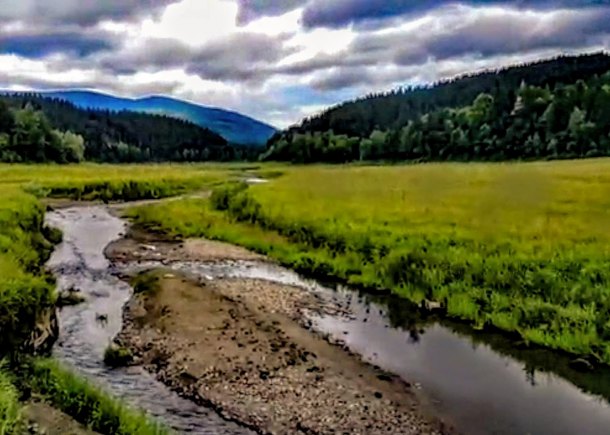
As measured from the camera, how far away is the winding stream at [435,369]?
1709cm

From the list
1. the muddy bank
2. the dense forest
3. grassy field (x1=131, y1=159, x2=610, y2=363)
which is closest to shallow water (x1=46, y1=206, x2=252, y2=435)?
the muddy bank

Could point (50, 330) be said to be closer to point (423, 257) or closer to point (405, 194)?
point (423, 257)

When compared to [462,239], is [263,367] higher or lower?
lower

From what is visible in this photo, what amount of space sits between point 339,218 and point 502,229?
1125 centimetres

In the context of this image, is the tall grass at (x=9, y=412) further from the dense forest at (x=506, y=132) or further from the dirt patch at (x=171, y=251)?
the dense forest at (x=506, y=132)

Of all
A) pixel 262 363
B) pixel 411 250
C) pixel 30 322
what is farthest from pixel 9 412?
pixel 411 250

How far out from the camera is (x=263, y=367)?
2056cm

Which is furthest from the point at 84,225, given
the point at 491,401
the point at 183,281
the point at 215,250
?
the point at 491,401

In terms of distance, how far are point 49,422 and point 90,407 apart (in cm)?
203

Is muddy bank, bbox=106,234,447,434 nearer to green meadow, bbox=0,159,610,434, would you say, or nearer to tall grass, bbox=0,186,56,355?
tall grass, bbox=0,186,56,355

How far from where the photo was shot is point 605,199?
47438 mm

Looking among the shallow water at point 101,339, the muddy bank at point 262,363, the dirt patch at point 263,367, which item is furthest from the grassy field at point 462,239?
the shallow water at point 101,339

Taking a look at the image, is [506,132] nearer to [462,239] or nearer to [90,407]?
[462,239]

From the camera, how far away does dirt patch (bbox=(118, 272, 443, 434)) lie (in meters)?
17.2
